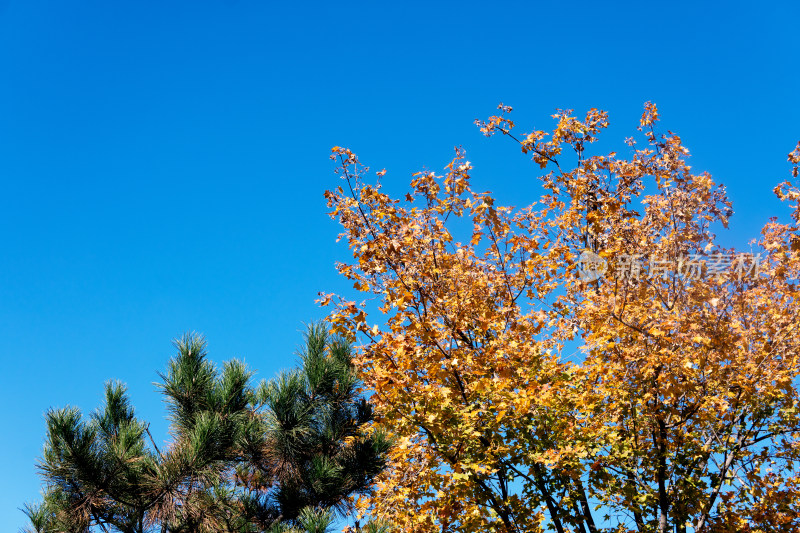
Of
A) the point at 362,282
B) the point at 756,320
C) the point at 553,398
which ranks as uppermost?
the point at 362,282

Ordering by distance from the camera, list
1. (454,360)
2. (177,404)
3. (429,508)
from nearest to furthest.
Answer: (454,360) → (429,508) → (177,404)

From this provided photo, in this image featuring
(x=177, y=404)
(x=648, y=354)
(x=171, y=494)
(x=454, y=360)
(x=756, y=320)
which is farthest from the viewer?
(x=177, y=404)

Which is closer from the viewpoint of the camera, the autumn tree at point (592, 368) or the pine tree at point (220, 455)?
the autumn tree at point (592, 368)

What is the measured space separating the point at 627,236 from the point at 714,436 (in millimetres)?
2595

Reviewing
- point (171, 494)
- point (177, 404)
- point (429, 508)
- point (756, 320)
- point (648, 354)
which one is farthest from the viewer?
point (177, 404)

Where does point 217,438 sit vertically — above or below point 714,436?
above

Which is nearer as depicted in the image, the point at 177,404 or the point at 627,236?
the point at 627,236

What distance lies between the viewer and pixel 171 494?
9.88 metres

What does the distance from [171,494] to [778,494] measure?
27.8 feet

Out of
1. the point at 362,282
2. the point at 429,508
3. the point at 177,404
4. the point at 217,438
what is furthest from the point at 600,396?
the point at 177,404

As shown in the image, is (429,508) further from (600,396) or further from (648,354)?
(648,354)

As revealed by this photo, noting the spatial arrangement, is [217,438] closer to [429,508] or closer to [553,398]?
[429,508]

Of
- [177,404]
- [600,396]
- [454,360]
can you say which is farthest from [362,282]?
[177,404]

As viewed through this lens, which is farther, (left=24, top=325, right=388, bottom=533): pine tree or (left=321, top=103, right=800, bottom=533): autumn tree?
(left=24, top=325, right=388, bottom=533): pine tree
